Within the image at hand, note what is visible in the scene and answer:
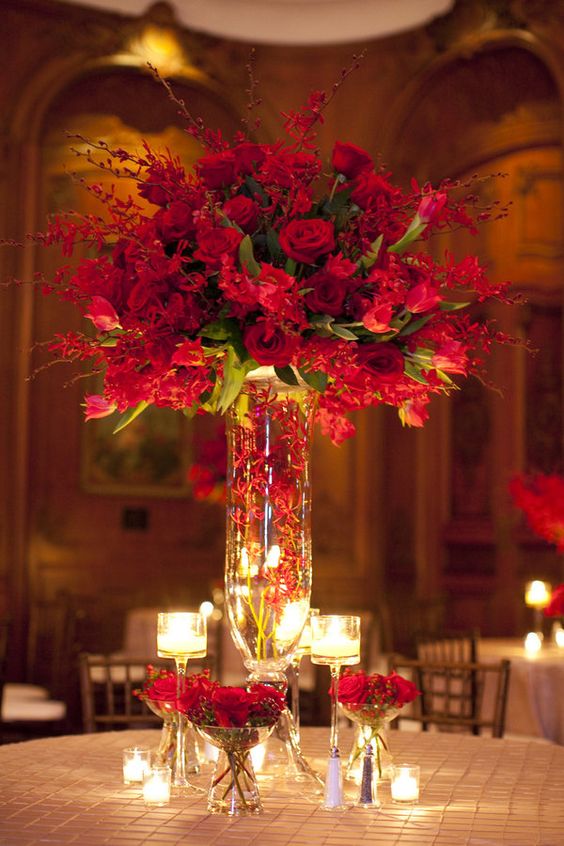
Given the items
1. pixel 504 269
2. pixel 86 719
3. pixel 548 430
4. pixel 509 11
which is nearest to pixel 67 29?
pixel 509 11

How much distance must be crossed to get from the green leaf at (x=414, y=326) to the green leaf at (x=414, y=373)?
0.08 metres

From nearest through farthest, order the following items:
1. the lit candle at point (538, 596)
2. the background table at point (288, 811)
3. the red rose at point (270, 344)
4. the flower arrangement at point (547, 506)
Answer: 1. the background table at point (288, 811)
2. the red rose at point (270, 344)
3. the flower arrangement at point (547, 506)
4. the lit candle at point (538, 596)

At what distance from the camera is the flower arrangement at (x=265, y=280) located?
76.2 inches

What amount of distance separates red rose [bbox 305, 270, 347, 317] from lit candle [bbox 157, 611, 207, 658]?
59 cm

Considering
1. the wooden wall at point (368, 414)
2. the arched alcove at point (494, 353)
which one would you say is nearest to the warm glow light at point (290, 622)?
the wooden wall at point (368, 414)

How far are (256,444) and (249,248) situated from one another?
37cm

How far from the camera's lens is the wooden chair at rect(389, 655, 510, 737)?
127 inches

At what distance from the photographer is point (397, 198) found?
6.90 ft

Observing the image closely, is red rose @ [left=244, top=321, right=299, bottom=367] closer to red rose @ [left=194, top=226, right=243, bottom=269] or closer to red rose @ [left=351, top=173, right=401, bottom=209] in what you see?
red rose @ [left=194, top=226, right=243, bottom=269]

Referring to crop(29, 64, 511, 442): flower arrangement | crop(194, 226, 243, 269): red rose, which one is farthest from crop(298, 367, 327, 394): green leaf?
crop(194, 226, 243, 269): red rose

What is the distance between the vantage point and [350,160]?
6.88ft

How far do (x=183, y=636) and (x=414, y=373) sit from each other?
62 cm

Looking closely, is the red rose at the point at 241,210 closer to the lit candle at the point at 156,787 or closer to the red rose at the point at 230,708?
the red rose at the point at 230,708

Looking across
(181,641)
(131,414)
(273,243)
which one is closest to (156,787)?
(181,641)
